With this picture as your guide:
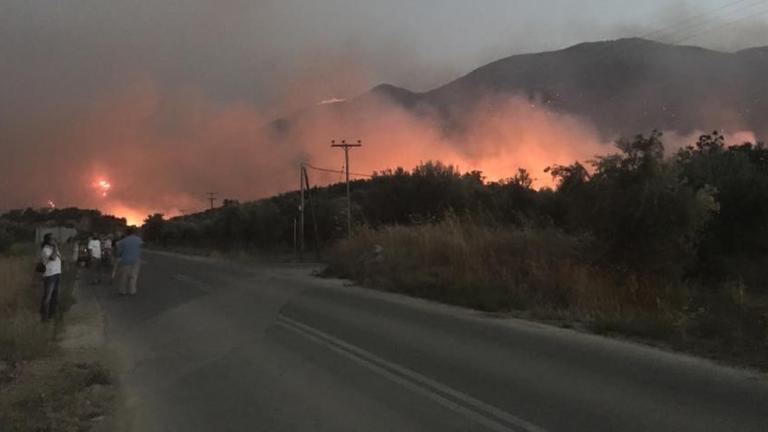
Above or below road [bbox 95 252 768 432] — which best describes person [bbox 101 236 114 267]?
above

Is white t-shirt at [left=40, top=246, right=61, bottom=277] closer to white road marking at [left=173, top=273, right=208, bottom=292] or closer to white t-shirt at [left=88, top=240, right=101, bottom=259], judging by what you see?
white road marking at [left=173, top=273, right=208, bottom=292]

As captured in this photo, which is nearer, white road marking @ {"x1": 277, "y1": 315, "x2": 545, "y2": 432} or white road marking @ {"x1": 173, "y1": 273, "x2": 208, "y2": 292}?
white road marking @ {"x1": 277, "y1": 315, "x2": 545, "y2": 432}

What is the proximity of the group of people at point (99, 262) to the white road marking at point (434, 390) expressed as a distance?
6203 millimetres

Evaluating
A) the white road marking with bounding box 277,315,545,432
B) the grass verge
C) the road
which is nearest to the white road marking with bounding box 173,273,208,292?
the road

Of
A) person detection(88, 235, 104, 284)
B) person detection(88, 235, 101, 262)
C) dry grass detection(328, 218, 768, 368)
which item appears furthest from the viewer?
person detection(88, 235, 101, 262)

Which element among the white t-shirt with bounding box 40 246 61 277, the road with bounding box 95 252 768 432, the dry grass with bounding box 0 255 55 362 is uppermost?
the white t-shirt with bounding box 40 246 61 277

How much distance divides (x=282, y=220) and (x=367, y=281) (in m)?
53.4

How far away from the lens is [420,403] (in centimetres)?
685

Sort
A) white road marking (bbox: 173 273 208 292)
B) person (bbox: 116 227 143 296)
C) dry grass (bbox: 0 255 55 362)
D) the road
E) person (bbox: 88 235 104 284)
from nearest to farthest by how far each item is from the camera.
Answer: the road
dry grass (bbox: 0 255 55 362)
person (bbox: 116 227 143 296)
white road marking (bbox: 173 273 208 292)
person (bbox: 88 235 104 284)

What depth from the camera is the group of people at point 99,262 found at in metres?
14.1

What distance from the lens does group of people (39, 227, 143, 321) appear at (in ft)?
46.3

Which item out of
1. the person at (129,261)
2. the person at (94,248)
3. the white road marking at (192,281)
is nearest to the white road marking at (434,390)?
the person at (129,261)

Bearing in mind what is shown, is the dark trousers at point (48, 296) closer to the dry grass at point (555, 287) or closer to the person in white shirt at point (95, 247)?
the dry grass at point (555, 287)

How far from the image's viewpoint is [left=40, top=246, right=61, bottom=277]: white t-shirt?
14102mm
